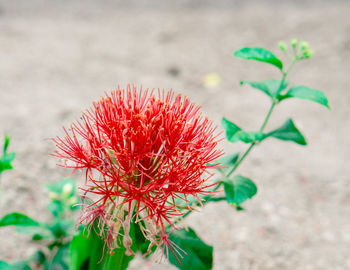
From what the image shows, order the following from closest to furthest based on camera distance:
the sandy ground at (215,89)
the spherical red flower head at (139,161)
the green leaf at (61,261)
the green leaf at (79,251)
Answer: the spherical red flower head at (139,161)
the green leaf at (79,251)
the green leaf at (61,261)
the sandy ground at (215,89)

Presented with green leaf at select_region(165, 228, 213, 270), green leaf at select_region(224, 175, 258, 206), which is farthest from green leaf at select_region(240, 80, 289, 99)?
green leaf at select_region(165, 228, 213, 270)

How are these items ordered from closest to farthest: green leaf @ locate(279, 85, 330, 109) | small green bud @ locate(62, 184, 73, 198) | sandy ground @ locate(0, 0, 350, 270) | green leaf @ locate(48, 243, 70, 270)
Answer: green leaf @ locate(279, 85, 330, 109)
green leaf @ locate(48, 243, 70, 270)
small green bud @ locate(62, 184, 73, 198)
sandy ground @ locate(0, 0, 350, 270)

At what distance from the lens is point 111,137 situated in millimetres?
778

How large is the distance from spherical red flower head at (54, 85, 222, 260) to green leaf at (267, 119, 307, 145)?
224 mm

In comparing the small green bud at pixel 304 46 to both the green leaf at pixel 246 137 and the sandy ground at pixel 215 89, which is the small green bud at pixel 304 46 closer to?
the green leaf at pixel 246 137

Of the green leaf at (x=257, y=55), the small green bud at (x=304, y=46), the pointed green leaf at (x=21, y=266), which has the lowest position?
the pointed green leaf at (x=21, y=266)

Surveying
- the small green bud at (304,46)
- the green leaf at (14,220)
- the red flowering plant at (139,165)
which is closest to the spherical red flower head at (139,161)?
the red flowering plant at (139,165)

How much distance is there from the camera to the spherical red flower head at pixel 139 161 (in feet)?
2.50

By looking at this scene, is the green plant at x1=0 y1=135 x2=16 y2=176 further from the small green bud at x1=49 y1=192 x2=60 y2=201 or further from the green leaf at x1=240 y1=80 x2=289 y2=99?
the green leaf at x1=240 y1=80 x2=289 y2=99

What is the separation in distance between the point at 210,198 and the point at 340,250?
0.86 metres

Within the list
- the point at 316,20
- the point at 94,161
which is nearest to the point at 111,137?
the point at 94,161

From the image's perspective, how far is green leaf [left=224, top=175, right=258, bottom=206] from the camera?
86cm

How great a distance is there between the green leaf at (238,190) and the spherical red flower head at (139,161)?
0.32ft

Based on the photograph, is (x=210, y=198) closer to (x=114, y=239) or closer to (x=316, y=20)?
(x=114, y=239)
